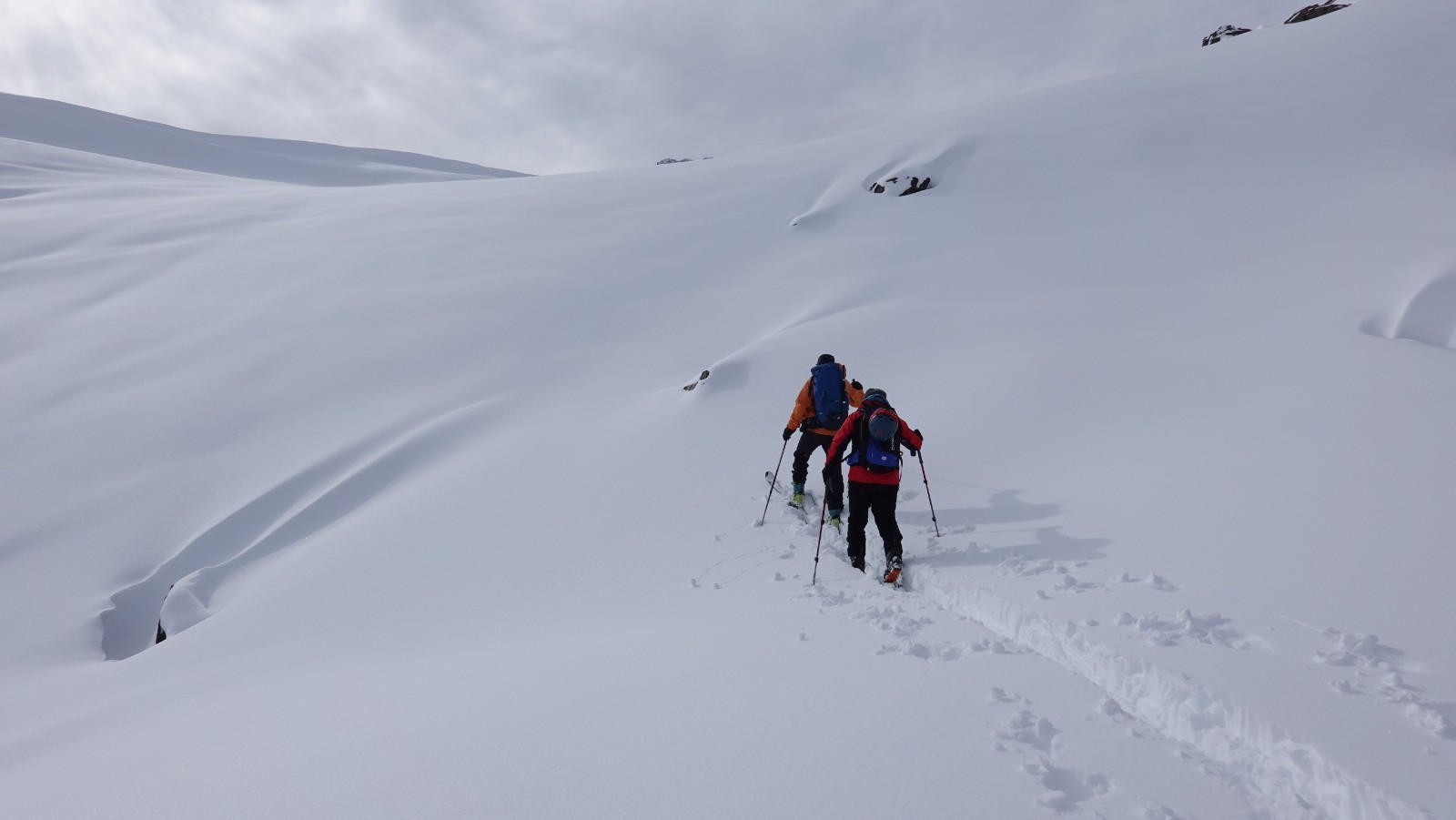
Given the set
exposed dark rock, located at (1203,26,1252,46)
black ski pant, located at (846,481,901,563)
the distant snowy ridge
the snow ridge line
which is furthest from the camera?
the distant snowy ridge

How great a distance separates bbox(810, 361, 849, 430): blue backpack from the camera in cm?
715

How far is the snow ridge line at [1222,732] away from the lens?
2764mm

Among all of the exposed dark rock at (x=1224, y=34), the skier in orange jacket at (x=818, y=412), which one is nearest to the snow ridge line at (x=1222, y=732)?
the skier in orange jacket at (x=818, y=412)

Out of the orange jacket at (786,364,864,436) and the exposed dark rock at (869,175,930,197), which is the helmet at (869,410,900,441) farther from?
the exposed dark rock at (869,175,930,197)

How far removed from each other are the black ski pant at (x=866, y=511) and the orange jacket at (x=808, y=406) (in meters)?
1.33

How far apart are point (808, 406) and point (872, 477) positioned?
1.59m

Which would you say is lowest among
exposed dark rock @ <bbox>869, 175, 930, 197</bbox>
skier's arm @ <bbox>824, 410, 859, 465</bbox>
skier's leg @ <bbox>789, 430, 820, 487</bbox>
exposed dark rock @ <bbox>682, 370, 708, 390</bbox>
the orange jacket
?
skier's leg @ <bbox>789, 430, 820, 487</bbox>

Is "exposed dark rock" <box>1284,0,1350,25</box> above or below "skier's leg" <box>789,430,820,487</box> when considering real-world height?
above

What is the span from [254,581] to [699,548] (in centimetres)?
530

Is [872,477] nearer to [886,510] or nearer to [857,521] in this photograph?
[886,510]

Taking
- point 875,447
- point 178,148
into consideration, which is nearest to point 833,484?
point 875,447

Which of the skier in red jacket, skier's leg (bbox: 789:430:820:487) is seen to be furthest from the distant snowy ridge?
the skier in red jacket

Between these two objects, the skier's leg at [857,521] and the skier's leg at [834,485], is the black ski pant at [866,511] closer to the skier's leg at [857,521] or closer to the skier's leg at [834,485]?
the skier's leg at [857,521]

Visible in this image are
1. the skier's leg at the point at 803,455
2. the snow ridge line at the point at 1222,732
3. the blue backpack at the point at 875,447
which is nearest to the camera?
the snow ridge line at the point at 1222,732
